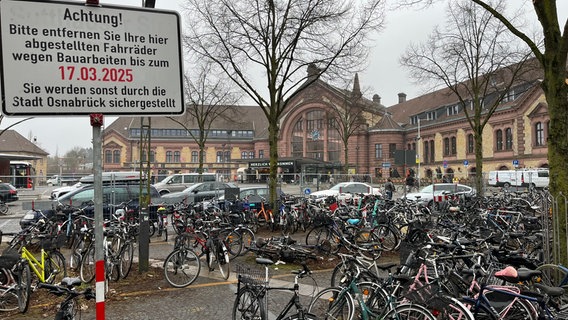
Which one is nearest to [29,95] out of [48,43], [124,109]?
[48,43]

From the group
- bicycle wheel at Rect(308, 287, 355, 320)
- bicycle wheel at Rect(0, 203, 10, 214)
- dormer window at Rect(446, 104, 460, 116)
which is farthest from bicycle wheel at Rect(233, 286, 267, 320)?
dormer window at Rect(446, 104, 460, 116)

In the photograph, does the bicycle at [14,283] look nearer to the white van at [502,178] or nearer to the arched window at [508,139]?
the white van at [502,178]

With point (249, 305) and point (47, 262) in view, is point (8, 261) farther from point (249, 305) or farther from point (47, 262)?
point (249, 305)

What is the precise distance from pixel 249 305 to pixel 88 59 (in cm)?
342

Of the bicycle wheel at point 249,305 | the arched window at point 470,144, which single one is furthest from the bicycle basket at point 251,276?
the arched window at point 470,144

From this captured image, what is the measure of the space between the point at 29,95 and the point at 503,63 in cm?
2082

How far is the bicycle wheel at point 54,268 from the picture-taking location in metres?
6.72

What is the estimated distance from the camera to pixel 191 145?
8144 cm

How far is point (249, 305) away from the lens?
4887 millimetres

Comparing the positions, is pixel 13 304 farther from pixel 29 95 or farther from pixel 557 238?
Result: pixel 557 238

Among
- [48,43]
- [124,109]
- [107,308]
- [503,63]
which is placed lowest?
[107,308]

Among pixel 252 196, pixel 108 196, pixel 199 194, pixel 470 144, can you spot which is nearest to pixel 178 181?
pixel 199 194

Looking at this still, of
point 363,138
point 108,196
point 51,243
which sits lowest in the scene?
point 51,243

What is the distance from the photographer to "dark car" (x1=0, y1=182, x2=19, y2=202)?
24.7 metres
